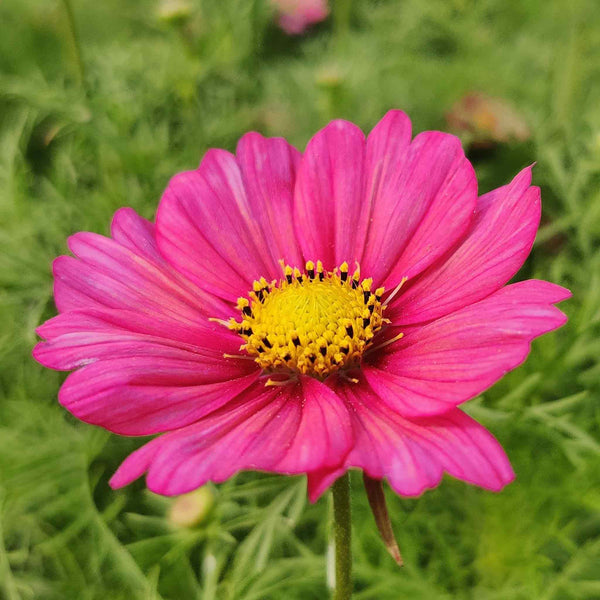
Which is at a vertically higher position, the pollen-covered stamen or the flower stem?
the pollen-covered stamen

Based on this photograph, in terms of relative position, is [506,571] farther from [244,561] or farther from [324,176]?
[324,176]

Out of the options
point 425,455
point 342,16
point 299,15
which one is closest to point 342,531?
point 425,455

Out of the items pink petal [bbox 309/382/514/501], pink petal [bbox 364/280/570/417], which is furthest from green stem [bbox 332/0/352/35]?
pink petal [bbox 309/382/514/501]

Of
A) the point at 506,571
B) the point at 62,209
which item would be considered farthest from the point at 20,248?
the point at 506,571

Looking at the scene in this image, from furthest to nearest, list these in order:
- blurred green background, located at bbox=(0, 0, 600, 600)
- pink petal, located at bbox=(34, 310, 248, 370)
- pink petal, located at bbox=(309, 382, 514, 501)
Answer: blurred green background, located at bbox=(0, 0, 600, 600) → pink petal, located at bbox=(34, 310, 248, 370) → pink petal, located at bbox=(309, 382, 514, 501)

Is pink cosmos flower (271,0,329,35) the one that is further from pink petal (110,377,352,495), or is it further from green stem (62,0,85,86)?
pink petal (110,377,352,495)

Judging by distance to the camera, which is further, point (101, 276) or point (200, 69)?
point (200, 69)
